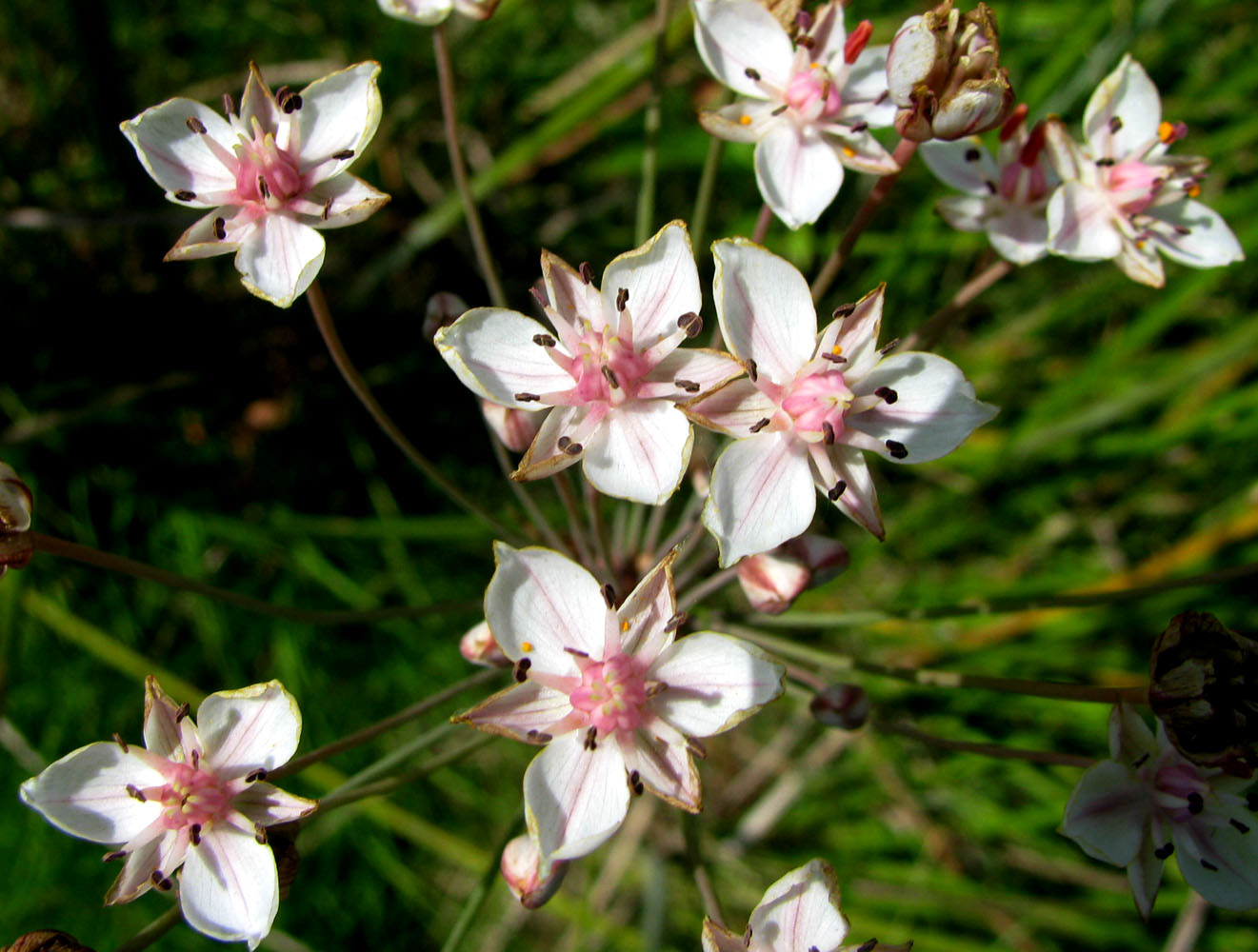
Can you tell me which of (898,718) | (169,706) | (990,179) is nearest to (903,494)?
(898,718)

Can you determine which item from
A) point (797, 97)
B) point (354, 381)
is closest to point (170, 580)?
point (354, 381)

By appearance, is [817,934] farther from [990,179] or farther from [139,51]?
[139,51]

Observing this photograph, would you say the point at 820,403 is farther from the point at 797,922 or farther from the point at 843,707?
the point at 797,922

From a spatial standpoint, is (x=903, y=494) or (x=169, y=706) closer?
(x=169, y=706)

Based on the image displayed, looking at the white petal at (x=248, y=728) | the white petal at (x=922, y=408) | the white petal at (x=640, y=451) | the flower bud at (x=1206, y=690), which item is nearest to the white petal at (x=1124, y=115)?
the white petal at (x=922, y=408)

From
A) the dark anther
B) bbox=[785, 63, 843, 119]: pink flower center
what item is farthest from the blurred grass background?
the dark anther

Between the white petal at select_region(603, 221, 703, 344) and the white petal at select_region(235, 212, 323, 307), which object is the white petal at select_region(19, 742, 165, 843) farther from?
the white petal at select_region(603, 221, 703, 344)

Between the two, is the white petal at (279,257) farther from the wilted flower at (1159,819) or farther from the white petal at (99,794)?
the wilted flower at (1159,819)
